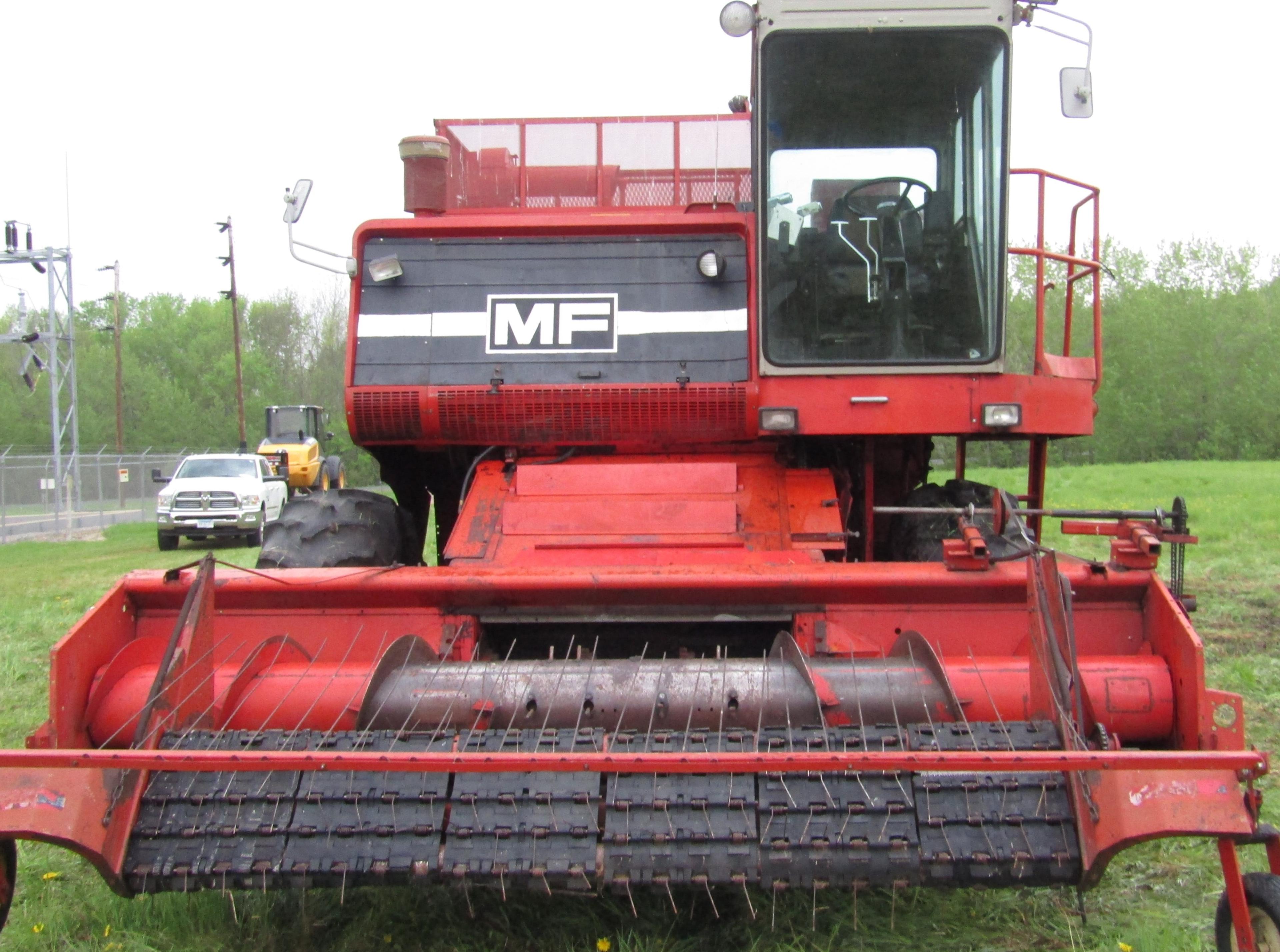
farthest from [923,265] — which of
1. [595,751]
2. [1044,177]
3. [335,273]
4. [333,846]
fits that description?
[333,846]

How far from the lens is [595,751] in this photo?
256cm

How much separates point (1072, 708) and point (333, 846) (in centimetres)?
180

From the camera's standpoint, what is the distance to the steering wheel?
479cm

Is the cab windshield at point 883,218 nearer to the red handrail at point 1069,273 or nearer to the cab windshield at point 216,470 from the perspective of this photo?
the red handrail at point 1069,273

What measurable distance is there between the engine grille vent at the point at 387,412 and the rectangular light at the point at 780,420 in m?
1.45

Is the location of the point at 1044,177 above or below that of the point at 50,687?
above

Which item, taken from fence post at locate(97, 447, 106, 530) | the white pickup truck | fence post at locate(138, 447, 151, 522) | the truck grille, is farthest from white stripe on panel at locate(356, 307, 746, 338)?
fence post at locate(138, 447, 151, 522)

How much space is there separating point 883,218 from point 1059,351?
1376 inches

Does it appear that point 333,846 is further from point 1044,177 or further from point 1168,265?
point 1168,265

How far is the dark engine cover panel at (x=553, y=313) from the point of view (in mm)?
4887

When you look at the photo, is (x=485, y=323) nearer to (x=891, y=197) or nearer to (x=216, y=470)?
(x=891, y=197)

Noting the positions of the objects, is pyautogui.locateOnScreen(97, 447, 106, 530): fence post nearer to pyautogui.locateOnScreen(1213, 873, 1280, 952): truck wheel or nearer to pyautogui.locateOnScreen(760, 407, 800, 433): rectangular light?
pyautogui.locateOnScreen(760, 407, 800, 433): rectangular light

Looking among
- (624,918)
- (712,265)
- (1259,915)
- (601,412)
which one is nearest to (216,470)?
(601,412)

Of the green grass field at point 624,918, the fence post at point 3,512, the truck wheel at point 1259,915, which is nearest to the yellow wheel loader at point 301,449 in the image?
the fence post at point 3,512
